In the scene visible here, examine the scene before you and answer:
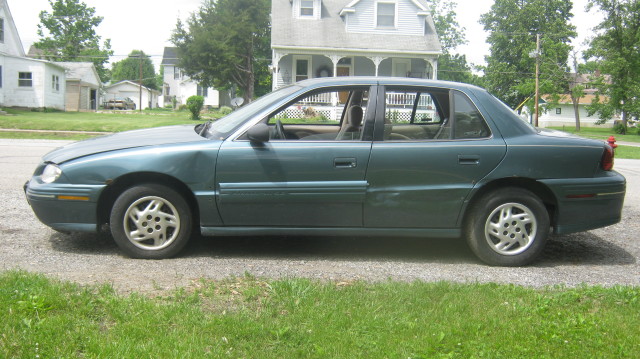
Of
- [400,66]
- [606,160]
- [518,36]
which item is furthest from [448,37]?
[606,160]

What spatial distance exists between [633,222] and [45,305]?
6583 mm

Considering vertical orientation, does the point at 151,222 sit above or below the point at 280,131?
below

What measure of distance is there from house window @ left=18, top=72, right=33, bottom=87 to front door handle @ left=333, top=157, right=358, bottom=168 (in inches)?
1404

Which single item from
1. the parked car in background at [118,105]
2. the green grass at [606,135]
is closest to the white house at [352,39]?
the green grass at [606,135]

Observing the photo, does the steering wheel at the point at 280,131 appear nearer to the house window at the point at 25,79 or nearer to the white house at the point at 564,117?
the house window at the point at 25,79

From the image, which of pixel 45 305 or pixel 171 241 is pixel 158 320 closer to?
pixel 45 305

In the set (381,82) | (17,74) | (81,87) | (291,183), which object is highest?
(81,87)

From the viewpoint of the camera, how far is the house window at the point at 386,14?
32312 mm

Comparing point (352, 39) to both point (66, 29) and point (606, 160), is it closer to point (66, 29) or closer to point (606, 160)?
point (606, 160)

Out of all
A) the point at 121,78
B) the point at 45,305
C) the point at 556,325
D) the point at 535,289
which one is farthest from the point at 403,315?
the point at 121,78

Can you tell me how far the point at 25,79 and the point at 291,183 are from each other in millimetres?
35608

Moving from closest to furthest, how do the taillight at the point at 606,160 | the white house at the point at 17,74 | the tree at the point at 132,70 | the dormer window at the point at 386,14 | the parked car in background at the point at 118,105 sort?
the taillight at the point at 606,160 → the dormer window at the point at 386,14 → the white house at the point at 17,74 → the parked car in background at the point at 118,105 → the tree at the point at 132,70

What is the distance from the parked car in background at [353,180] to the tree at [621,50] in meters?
46.8

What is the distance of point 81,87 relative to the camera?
166 feet
